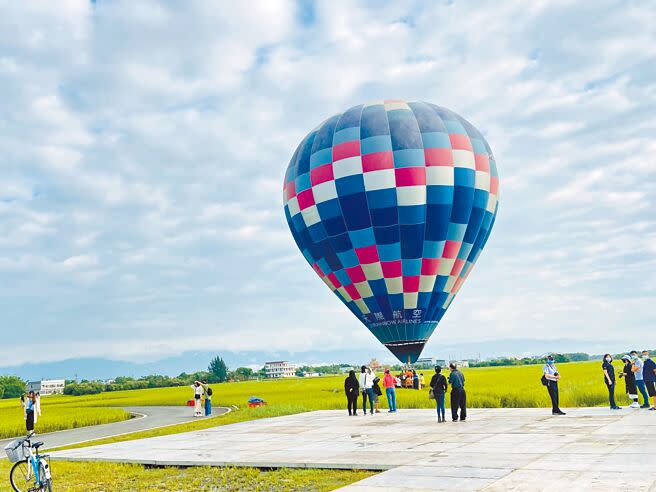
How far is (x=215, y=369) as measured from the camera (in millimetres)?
145125

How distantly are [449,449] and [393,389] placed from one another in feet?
36.4

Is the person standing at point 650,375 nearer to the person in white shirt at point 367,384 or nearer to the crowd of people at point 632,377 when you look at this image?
the crowd of people at point 632,377

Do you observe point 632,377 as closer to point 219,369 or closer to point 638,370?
point 638,370

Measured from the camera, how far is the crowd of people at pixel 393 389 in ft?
65.6

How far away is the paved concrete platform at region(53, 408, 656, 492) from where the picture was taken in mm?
10391

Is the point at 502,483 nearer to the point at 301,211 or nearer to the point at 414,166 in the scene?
the point at 414,166

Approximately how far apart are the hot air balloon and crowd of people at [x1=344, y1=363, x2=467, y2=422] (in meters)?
5.60

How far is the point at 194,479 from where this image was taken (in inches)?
501

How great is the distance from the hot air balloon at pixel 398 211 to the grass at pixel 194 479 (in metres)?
18.5

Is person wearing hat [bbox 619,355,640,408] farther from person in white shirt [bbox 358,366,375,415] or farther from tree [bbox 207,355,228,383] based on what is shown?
tree [bbox 207,355,228,383]

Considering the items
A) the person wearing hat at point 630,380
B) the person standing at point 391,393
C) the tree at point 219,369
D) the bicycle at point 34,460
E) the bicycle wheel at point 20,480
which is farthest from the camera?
the tree at point 219,369

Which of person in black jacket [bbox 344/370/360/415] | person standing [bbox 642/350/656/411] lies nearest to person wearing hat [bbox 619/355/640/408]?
person standing [bbox 642/350/656/411]

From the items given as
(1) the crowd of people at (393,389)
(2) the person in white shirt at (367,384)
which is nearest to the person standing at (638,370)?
(1) the crowd of people at (393,389)

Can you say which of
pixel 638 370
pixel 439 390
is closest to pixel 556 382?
pixel 638 370
